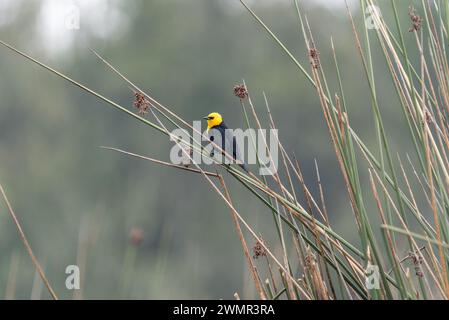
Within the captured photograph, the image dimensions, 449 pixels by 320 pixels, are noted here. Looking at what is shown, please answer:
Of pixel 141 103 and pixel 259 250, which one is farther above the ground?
pixel 141 103

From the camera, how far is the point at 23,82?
67.8 ft

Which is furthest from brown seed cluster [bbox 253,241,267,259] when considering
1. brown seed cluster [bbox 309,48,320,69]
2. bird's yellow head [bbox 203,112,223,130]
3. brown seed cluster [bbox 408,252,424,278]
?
bird's yellow head [bbox 203,112,223,130]

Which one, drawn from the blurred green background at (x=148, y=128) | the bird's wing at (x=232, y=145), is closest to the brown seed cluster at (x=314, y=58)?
the bird's wing at (x=232, y=145)

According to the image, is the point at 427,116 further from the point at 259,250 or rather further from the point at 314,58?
the point at 259,250

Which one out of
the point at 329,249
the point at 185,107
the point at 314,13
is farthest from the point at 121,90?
the point at 329,249

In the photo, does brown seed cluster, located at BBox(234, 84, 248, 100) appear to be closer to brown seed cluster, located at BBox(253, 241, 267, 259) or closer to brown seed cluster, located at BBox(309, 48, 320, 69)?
brown seed cluster, located at BBox(309, 48, 320, 69)

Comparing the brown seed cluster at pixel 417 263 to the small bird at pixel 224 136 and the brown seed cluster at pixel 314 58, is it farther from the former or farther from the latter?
the small bird at pixel 224 136

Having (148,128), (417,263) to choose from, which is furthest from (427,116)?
(148,128)

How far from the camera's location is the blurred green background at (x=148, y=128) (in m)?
19.2

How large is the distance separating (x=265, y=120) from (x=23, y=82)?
6085mm

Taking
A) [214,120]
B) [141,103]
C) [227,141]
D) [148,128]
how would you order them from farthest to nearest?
1. [148,128]
2. [214,120]
3. [227,141]
4. [141,103]

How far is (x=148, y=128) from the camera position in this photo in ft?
71.9
